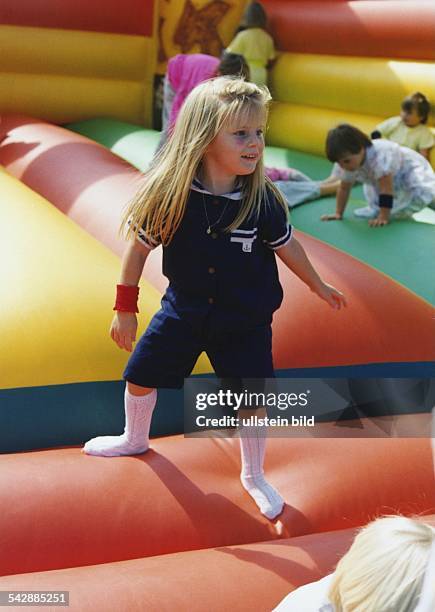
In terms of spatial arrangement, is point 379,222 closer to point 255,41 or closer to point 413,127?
point 413,127

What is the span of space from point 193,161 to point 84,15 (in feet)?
10.8

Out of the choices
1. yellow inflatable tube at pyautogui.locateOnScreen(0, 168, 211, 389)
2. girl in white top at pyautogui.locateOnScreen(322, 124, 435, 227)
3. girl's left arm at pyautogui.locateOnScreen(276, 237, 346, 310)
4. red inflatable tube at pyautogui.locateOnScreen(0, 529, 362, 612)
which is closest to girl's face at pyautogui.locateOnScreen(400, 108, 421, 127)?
girl in white top at pyautogui.locateOnScreen(322, 124, 435, 227)

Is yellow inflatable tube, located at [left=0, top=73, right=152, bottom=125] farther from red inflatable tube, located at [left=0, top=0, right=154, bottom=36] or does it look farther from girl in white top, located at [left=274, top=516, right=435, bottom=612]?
girl in white top, located at [left=274, top=516, right=435, bottom=612]

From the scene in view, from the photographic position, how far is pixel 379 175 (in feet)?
10.0

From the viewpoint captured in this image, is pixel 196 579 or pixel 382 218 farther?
pixel 382 218

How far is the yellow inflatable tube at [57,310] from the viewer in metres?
1.82

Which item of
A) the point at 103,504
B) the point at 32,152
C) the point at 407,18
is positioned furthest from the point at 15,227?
the point at 407,18

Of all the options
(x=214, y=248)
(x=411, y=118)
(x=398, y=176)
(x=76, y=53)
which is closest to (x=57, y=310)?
(x=214, y=248)

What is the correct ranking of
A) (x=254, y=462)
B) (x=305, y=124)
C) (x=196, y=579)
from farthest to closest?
(x=305, y=124)
(x=254, y=462)
(x=196, y=579)

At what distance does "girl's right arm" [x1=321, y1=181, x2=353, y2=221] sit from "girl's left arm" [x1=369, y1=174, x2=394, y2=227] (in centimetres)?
12

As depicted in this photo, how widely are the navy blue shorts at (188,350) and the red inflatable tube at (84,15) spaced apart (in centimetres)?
324

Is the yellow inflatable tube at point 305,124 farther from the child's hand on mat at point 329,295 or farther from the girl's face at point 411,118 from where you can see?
the child's hand on mat at point 329,295

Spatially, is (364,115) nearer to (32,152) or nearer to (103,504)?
(32,152)

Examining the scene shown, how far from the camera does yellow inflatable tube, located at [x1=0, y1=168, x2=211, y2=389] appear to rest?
1.82m
